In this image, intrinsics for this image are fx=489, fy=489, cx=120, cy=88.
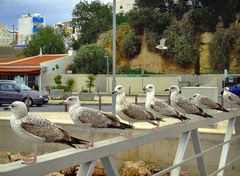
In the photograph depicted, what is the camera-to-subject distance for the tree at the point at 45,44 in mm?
74750

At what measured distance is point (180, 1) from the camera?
5991 cm

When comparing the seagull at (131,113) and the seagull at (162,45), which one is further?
the seagull at (162,45)

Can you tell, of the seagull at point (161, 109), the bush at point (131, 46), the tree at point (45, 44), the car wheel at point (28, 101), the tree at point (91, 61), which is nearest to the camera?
the seagull at point (161, 109)

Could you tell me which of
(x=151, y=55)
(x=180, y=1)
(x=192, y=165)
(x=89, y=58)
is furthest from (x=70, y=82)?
(x=192, y=165)

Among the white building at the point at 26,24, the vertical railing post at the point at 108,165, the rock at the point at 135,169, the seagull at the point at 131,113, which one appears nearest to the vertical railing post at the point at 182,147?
the seagull at the point at 131,113

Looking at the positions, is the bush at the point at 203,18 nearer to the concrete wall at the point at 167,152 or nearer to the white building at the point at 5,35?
the concrete wall at the point at 167,152

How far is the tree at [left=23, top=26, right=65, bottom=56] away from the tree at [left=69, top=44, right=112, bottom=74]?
17.8 meters

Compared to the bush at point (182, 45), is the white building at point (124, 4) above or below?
above

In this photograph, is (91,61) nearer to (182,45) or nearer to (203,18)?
(182,45)

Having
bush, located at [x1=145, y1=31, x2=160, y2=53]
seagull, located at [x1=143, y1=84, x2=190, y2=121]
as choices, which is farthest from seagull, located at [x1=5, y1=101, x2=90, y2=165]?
bush, located at [x1=145, y1=31, x2=160, y2=53]

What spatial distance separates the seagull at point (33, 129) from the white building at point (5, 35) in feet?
Result: 421

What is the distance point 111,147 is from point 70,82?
42011 millimetres

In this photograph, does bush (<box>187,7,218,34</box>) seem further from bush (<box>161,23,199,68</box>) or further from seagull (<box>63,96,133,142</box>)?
seagull (<box>63,96,133,142</box>)

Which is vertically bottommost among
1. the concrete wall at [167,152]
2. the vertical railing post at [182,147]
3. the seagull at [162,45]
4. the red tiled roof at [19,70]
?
the concrete wall at [167,152]
